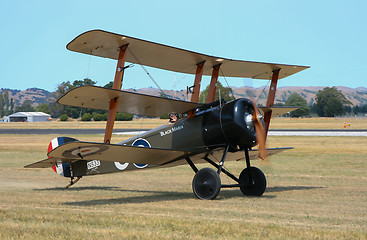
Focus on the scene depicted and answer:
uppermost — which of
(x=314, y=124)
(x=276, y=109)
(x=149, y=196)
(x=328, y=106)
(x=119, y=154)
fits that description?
(x=328, y=106)

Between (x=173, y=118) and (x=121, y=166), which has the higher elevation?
(x=173, y=118)

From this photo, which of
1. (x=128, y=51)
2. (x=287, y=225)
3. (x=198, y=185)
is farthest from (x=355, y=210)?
(x=128, y=51)

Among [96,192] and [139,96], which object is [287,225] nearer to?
[139,96]

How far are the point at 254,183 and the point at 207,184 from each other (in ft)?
6.04

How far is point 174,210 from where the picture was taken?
9.10 meters

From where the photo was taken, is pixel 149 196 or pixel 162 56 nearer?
pixel 149 196

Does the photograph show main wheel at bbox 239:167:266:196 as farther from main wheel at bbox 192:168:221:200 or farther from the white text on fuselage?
the white text on fuselage

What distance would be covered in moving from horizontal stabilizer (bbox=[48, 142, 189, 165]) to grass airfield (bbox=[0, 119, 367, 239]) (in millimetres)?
995

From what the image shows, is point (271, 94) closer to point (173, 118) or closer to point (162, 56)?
point (173, 118)

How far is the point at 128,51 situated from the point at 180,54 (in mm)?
1377

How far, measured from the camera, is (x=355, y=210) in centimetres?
929

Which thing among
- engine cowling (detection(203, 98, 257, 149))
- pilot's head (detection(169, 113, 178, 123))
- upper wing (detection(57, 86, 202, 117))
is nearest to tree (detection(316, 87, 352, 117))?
pilot's head (detection(169, 113, 178, 123))

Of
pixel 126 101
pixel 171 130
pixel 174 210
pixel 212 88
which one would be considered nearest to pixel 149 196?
pixel 171 130

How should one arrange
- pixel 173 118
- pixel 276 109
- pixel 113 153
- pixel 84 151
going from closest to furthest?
pixel 84 151 < pixel 113 153 < pixel 173 118 < pixel 276 109
